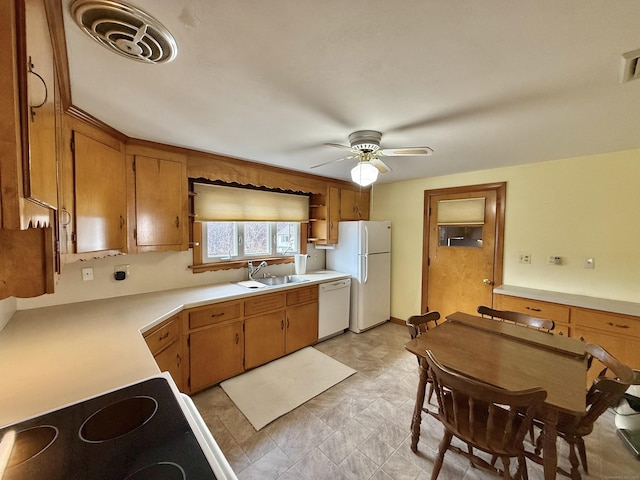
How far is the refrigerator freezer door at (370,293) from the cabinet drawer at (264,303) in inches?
49.0

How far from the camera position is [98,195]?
1.78 meters

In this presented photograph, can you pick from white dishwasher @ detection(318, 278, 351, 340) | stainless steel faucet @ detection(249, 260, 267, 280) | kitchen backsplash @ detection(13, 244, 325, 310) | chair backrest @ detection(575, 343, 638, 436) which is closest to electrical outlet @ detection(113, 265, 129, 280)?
kitchen backsplash @ detection(13, 244, 325, 310)

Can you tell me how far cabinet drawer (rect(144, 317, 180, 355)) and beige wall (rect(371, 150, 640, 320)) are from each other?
11.8 ft

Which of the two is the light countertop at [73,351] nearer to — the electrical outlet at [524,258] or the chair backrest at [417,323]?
the chair backrest at [417,323]

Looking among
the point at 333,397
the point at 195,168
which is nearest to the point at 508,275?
the point at 333,397

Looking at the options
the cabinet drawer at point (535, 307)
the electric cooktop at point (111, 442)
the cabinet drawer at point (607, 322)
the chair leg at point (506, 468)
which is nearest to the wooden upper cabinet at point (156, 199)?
the electric cooktop at point (111, 442)

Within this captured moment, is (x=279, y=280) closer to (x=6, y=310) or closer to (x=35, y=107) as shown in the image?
(x=6, y=310)

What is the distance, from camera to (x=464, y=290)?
3.44 m

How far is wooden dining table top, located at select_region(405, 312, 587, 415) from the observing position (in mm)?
1319

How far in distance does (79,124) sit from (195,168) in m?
0.96

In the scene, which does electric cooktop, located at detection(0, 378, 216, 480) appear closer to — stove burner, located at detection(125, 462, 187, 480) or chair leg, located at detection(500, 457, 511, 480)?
stove burner, located at detection(125, 462, 187, 480)

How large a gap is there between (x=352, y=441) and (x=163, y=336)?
1601 millimetres

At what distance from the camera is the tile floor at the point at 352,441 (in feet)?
5.44

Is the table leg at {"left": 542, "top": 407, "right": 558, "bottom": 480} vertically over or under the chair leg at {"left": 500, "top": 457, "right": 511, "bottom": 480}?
over
